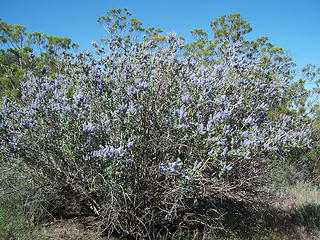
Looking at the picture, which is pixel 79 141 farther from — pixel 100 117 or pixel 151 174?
pixel 151 174

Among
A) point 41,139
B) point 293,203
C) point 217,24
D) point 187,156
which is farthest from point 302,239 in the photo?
point 217,24

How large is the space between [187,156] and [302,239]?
2638 mm

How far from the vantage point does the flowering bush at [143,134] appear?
260 centimetres

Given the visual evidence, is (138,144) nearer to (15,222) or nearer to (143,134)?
(143,134)

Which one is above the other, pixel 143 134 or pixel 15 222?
pixel 143 134

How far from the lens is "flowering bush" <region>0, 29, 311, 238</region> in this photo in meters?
2.60

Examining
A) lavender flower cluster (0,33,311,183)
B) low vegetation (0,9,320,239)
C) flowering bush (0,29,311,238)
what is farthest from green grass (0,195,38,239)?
lavender flower cluster (0,33,311,183)

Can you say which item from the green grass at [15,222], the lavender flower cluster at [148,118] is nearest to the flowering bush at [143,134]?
the lavender flower cluster at [148,118]

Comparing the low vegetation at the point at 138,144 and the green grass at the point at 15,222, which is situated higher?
the low vegetation at the point at 138,144

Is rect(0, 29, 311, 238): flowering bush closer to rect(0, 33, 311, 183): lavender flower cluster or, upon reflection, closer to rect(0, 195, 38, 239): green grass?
rect(0, 33, 311, 183): lavender flower cluster

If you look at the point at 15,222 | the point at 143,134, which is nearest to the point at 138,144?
the point at 143,134

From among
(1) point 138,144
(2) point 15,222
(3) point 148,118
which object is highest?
(3) point 148,118

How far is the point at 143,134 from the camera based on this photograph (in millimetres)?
2859

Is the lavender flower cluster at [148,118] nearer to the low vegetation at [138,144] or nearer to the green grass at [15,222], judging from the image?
the low vegetation at [138,144]
